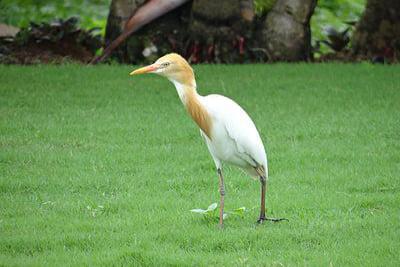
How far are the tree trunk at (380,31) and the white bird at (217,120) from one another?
25.3 feet

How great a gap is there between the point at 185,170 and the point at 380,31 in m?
6.79

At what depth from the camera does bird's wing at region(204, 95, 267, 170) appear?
22.1ft

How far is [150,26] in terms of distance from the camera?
14.1 meters

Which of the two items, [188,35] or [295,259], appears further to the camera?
[188,35]

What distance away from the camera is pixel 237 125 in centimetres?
674

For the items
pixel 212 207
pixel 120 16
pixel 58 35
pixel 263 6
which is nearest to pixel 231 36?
pixel 263 6

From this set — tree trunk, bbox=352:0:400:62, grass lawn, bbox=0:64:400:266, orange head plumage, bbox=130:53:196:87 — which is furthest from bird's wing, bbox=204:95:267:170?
tree trunk, bbox=352:0:400:62

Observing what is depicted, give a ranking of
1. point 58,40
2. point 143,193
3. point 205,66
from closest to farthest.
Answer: point 143,193, point 205,66, point 58,40

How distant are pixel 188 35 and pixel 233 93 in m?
2.61

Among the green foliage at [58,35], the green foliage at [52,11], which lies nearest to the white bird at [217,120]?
the green foliage at [58,35]

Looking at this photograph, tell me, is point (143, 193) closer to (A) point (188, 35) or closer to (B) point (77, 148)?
(B) point (77, 148)

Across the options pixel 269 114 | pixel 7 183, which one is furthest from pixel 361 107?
pixel 7 183

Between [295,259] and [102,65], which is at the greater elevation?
[295,259]

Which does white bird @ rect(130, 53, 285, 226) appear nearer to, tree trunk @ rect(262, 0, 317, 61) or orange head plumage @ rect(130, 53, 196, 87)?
orange head plumage @ rect(130, 53, 196, 87)
